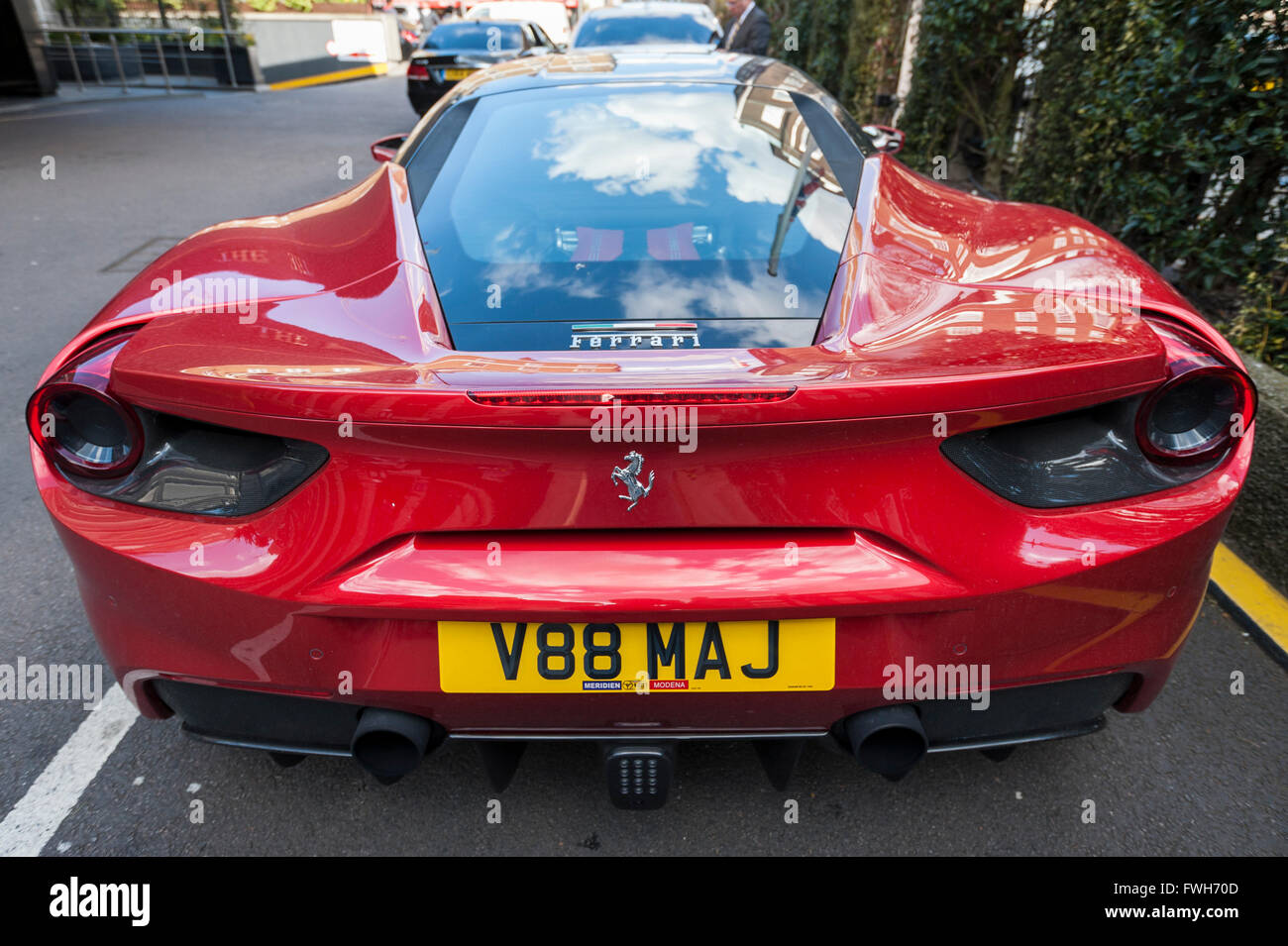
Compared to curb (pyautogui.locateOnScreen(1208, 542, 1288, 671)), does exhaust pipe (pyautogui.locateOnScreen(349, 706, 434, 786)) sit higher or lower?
higher

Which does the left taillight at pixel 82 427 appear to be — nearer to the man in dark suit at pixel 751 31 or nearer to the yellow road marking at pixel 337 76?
the man in dark suit at pixel 751 31

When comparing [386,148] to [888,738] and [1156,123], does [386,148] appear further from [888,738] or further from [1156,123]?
[1156,123]

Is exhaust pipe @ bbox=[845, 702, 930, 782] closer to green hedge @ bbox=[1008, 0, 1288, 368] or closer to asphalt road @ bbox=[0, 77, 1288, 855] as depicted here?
asphalt road @ bbox=[0, 77, 1288, 855]

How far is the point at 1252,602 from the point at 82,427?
3.09 m

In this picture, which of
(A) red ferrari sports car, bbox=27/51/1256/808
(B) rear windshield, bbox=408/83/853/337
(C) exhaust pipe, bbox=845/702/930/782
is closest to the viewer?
(A) red ferrari sports car, bbox=27/51/1256/808

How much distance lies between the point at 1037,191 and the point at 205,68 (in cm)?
2050

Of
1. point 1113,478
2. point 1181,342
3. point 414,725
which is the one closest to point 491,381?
point 414,725

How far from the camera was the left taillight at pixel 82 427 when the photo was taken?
1.61 m

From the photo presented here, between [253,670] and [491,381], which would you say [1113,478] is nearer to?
[491,381]

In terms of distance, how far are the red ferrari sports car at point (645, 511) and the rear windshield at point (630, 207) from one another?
5 centimetres

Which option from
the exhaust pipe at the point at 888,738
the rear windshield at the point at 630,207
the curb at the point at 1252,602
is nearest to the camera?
the exhaust pipe at the point at 888,738

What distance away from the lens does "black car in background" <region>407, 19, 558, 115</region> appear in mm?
13102

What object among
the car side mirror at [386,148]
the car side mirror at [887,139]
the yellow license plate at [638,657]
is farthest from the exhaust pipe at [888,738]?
the car side mirror at [386,148]

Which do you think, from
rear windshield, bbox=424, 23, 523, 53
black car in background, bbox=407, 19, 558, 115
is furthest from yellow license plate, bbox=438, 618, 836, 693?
rear windshield, bbox=424, 23, 523, 53
